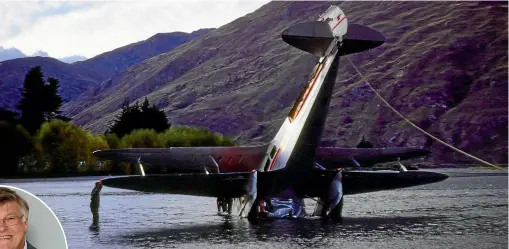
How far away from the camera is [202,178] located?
31734 mm

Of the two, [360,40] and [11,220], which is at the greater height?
[360,40]

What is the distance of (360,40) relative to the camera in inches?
1266

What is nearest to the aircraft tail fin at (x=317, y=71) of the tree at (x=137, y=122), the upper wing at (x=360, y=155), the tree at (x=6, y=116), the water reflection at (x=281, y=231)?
the water reflection at (x=281, y=231)

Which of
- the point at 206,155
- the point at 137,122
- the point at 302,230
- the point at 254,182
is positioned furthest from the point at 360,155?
the point at 137,122

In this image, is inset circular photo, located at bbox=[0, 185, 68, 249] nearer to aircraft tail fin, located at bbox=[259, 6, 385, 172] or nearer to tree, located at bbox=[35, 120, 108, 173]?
aircraft tail fin, located at bbox=[259, 6, 385, 172]

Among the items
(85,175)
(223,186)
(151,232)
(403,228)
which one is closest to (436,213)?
(403,228)

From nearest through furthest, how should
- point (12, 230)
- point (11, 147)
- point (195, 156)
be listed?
point (12, 230), point (195, 156), point (11, 147)

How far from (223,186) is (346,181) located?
617cm

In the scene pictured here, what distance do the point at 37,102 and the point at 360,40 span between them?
13773cm

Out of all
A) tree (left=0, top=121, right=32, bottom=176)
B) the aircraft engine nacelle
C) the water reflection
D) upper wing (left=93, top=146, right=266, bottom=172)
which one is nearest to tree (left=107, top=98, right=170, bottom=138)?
tree (left=0, top=121, right=32, bottom=176)

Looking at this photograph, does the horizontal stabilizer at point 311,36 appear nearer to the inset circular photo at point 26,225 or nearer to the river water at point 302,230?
the river water at point 302,230

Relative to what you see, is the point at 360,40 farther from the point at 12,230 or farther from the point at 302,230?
the point at 12,230

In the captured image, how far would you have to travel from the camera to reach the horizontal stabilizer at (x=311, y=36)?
32.5 meters

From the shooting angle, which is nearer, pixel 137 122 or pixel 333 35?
pixel 333 35
